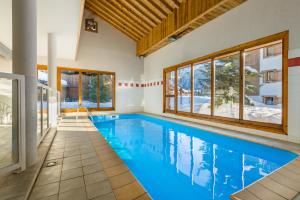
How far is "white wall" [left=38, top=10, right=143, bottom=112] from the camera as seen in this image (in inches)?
291

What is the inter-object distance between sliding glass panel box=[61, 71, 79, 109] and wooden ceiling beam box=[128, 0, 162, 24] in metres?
4.06

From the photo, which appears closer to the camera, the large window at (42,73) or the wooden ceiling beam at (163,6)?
the wooden ceiling beam at (163,6)

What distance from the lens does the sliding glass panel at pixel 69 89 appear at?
23.9ft

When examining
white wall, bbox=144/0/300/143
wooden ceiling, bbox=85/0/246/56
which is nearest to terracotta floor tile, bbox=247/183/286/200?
white wall, bbox=144/0/300/143

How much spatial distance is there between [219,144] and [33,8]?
12.4 ft

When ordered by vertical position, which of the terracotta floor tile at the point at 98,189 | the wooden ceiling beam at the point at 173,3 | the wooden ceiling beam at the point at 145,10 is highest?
the wooden ceiling beam at the point at 145,10

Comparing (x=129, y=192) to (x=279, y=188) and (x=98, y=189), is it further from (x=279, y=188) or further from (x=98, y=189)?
(x=279, y=188)

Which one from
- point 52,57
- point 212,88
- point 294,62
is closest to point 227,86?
point 212,88

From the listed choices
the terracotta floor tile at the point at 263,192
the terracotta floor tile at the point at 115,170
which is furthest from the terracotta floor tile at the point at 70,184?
the terracotta floor tile at the point at 263,192

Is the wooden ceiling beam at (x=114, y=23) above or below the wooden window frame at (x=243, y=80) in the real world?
above

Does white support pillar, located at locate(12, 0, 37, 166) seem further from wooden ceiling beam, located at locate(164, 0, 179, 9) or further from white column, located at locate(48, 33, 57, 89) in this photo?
wooden ceiling beam, located at locate(164, 0, 179, 9)

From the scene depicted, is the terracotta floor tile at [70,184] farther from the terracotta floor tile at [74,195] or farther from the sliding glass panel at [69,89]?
the sliding glass panel at [69,89]

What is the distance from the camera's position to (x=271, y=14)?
10.9ft

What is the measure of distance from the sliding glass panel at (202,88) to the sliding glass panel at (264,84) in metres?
1.18
